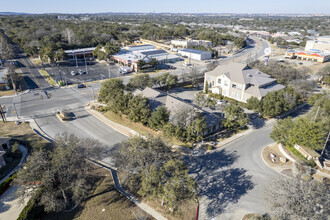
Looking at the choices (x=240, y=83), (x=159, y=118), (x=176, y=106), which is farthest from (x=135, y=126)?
(x=240, y=83)

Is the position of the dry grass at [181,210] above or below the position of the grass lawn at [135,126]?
below

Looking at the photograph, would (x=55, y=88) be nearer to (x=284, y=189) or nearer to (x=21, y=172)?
(x=21, y=172)

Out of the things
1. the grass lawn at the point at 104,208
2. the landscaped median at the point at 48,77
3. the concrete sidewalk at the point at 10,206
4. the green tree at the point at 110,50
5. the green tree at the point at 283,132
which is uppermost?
the green tree at the point at 110,50

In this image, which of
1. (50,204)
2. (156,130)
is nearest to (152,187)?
(50,204)

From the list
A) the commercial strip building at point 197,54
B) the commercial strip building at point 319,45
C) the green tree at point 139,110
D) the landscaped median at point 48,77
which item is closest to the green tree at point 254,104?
the green tree at point 139,110

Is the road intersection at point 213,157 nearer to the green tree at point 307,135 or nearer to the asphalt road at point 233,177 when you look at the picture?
the asphalt road at point 233,177

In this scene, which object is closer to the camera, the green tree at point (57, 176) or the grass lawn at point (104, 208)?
the green tree at point (57, 176)

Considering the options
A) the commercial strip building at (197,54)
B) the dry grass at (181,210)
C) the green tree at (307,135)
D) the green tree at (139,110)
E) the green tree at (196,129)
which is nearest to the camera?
the dry grass at (181,210)

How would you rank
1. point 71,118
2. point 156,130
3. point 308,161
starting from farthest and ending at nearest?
point 71,118 → point 156,130 → point 308,161
